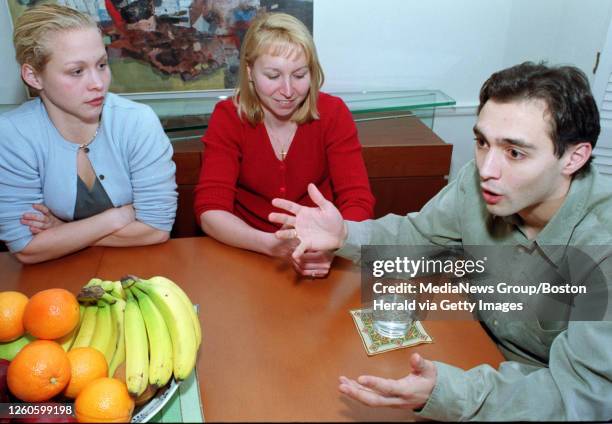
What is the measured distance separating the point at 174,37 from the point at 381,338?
1944 mm

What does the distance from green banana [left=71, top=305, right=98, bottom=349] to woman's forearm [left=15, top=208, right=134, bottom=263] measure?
423 millimetres

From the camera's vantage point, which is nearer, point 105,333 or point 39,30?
point 105,333

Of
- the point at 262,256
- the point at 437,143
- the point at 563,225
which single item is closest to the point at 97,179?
the point at 262,256

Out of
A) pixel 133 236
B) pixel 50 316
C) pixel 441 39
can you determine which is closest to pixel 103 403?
pixel 50 316

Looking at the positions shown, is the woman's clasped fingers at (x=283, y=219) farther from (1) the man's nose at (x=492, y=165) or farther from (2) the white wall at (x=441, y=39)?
(2) the white wall at (x=441, y=39)

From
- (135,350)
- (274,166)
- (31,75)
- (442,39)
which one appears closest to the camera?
(135,350)

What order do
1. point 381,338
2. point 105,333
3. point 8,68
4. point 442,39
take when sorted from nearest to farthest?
1. point 105,333
2. point 381,338
3. point 8,68
4. point 442,39

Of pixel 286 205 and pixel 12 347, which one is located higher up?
pixel 286 205

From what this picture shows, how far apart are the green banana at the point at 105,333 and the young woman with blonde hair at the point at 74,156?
0.45 metres

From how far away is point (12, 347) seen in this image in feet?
3.15

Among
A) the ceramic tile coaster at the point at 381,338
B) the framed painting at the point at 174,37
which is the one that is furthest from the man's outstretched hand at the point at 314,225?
the framed painting at the point at 174,37

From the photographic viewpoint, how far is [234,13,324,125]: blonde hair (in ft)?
Answer: 5.25

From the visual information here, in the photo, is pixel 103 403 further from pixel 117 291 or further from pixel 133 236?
pixel 133 236

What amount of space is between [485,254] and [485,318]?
0.17 metres
